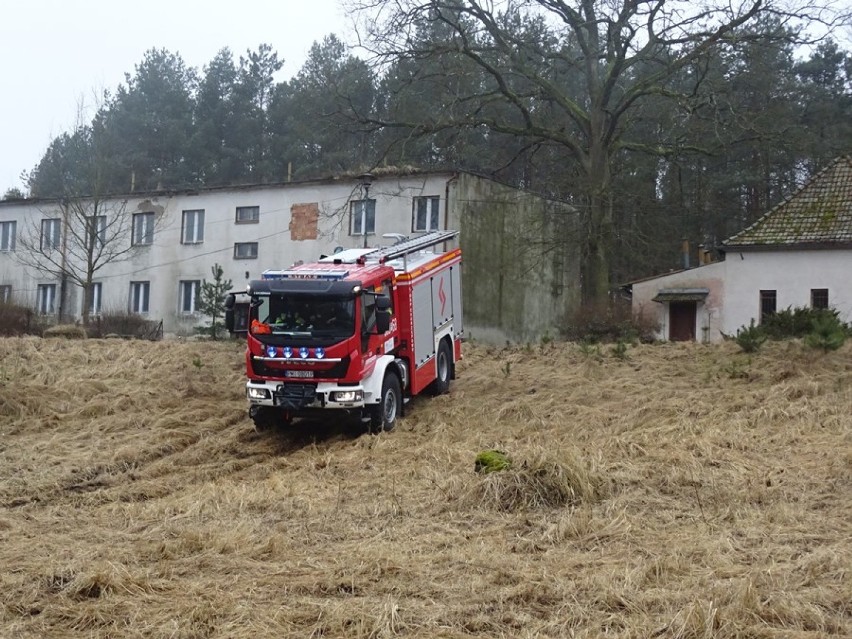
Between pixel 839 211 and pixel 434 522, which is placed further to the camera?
pixel 839 211

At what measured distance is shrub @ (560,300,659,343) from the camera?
88.0 ft

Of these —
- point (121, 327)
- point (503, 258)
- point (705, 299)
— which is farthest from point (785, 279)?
point (121, 327)

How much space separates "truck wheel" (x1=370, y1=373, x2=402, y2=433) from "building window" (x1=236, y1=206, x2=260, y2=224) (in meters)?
26.2

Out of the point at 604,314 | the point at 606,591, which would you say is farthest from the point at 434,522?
the point at 604,314

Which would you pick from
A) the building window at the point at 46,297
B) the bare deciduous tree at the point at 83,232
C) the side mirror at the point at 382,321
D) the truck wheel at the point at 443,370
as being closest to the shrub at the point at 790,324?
the truck wheel at the point at 443,370

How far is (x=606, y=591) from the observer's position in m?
6.34

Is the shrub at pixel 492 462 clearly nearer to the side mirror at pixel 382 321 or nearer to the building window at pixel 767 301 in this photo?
the side mirror at pixel 382 321

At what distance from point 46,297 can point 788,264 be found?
33031 mm

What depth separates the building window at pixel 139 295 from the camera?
4334cm

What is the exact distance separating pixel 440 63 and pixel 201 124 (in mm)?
33142

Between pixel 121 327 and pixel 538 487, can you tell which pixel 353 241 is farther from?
pixel 538 487

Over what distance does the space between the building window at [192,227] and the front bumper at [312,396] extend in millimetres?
28600

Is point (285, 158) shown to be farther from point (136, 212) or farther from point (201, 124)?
point (136, 212)

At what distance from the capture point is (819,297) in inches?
1314
